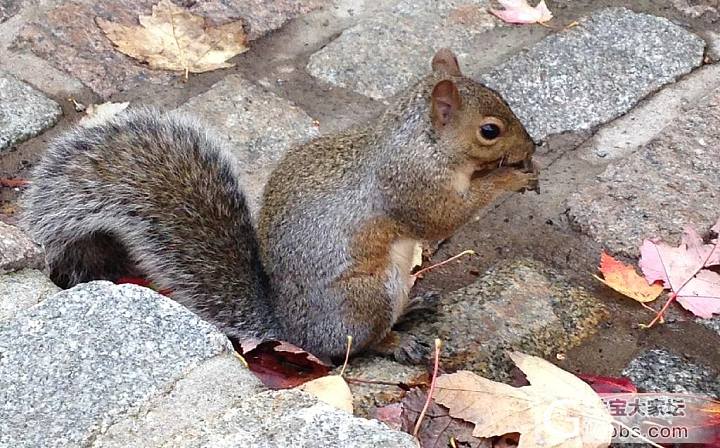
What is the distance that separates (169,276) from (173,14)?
1.03m

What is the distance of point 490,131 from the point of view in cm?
193

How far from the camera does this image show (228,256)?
6.46 feet

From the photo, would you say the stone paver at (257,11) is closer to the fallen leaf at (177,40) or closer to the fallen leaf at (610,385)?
the fallen leaf at (177,40)

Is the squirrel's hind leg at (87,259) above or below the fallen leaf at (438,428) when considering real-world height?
above

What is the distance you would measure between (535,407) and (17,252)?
0.88 m

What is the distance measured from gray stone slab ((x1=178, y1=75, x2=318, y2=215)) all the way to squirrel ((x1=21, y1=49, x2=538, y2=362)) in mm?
410

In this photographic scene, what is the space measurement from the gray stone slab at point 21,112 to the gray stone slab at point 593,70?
1.04 meters

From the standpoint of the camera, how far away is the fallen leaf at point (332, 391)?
1.63 m

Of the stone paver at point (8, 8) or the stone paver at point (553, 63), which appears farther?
the stone paver at point (8, 8)

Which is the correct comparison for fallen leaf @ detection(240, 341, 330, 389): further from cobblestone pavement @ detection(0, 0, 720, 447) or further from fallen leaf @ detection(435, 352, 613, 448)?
fallen leaf @ detection(435, 352, 613, 448)

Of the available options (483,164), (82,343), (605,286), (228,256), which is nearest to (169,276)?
(228,256)

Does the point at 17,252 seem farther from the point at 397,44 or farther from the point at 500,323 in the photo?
the point at 397,44

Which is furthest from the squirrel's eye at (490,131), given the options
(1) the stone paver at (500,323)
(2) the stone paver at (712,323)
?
(2) the stone paver at (712,323)

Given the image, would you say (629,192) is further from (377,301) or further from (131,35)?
(131,35)
